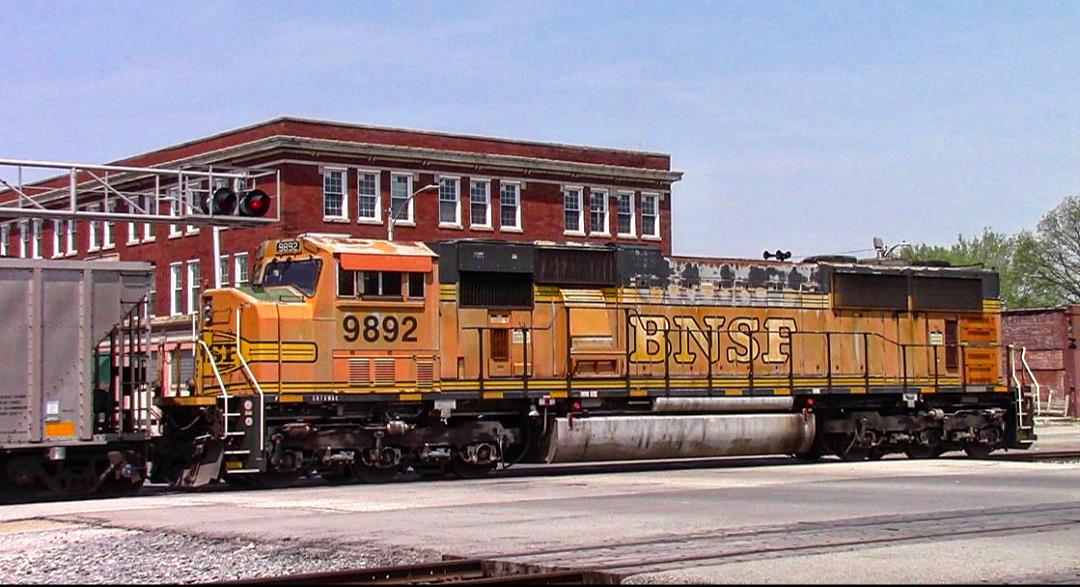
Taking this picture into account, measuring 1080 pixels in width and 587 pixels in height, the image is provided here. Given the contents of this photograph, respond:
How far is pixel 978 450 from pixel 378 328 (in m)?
13.6

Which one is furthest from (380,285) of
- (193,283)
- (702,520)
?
(193,283)

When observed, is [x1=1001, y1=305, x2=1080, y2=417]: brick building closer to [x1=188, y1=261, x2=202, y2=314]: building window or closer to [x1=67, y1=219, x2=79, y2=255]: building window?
[x1=188, y1=261, x2=202, y2=314]: building window

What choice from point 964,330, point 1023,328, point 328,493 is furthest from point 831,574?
point 1023,328

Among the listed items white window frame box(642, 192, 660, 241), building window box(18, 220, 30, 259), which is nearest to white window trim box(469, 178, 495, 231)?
white window frame box(642, 192, 660, 241)

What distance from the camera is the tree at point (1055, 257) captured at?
84.9 meters

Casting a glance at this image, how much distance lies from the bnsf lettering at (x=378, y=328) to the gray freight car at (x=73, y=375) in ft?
10.5

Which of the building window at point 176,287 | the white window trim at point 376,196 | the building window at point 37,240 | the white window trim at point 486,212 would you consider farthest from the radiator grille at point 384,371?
the building window at point 37,240

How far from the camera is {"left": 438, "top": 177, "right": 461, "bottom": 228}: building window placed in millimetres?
55938

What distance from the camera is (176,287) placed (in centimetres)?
5750

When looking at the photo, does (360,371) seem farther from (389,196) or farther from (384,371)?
(389,196)

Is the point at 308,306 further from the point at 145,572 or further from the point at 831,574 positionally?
the point at 831,574

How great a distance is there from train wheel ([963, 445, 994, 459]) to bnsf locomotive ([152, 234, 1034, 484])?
0.24 feet

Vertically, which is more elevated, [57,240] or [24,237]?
[24,237]

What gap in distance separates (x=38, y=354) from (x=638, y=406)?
1053cm
